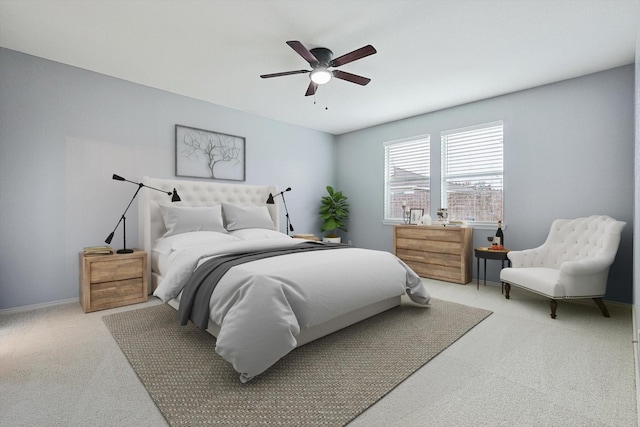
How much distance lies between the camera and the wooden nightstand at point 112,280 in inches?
120

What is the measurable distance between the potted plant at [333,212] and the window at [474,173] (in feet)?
6.09

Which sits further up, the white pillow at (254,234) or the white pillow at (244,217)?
the white pillow at (244,217)

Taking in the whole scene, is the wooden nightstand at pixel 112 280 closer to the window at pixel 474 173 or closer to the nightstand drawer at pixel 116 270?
the nightstand drawer at pixel 116 270

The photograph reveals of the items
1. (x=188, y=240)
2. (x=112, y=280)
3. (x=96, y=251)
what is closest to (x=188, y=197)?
(x=188, y=240)

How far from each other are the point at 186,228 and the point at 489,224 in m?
4.02

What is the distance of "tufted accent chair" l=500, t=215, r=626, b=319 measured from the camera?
111 inches

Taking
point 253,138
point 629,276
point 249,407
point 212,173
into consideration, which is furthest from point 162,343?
point 629,276

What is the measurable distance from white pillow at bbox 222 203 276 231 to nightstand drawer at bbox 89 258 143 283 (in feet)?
3.76

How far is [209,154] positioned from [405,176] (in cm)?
320

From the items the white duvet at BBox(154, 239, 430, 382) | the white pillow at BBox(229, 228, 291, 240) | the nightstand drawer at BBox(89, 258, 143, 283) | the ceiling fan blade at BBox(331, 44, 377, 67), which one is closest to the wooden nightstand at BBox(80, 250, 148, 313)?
the nightstand drawer at BBox(89, 258, 143, 283)

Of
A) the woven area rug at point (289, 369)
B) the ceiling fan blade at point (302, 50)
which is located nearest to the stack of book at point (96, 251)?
the woven area rug at point (289, 369)

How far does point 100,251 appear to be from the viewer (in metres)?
3.21

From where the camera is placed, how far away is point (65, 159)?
3.31 meters

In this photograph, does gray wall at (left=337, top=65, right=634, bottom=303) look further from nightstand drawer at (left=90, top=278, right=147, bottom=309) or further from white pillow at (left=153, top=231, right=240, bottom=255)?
nightstand drawer at (left=90, top=278, right=147, bottom=309)
